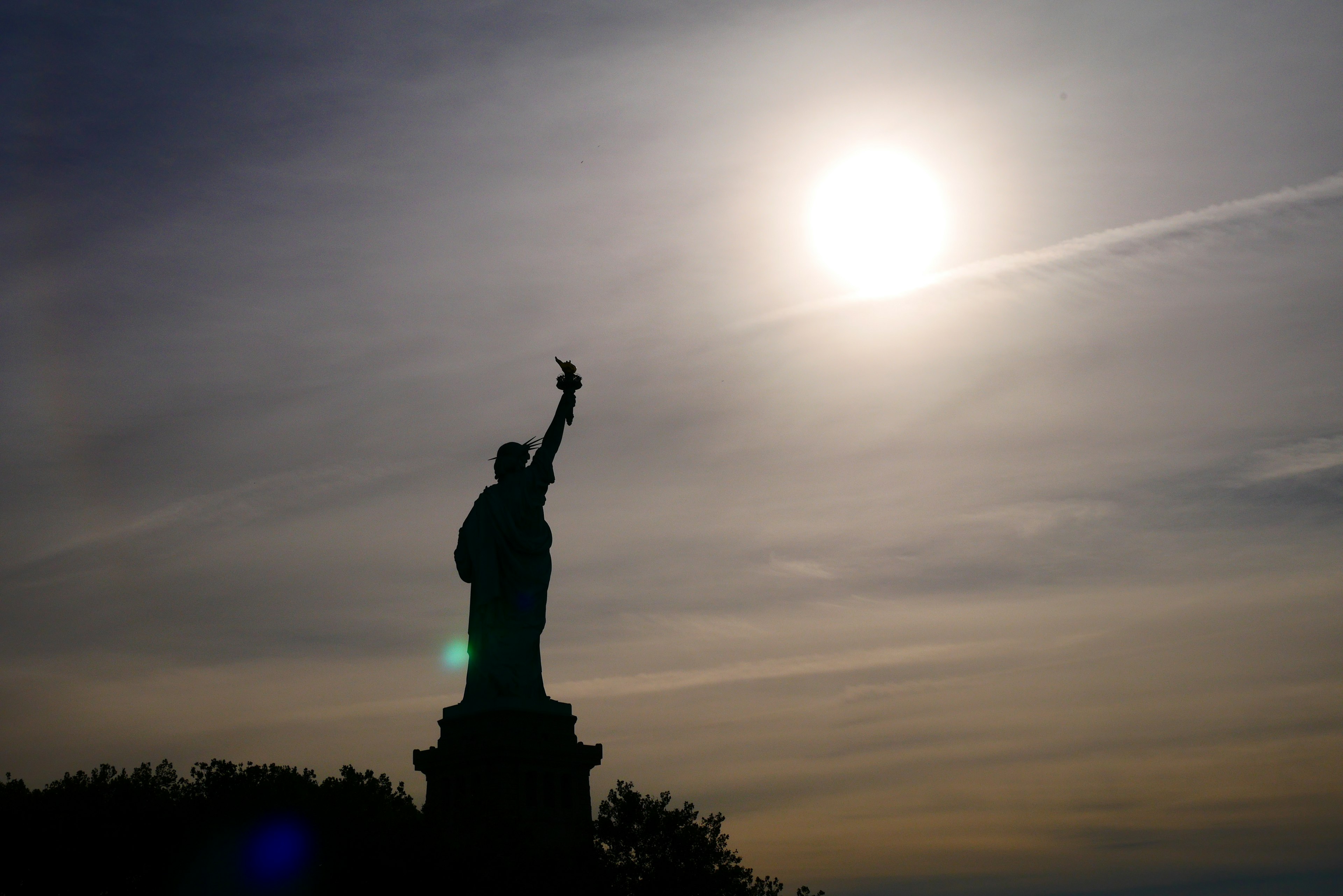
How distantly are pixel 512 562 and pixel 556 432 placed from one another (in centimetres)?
315

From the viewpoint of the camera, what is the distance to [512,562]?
3170 centimetres

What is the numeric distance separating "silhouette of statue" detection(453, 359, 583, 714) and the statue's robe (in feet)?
0.05

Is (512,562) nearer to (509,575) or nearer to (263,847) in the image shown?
(509,575)

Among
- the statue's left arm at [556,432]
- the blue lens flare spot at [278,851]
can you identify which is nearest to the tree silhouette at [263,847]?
the blue lens flare spot at [278,851]

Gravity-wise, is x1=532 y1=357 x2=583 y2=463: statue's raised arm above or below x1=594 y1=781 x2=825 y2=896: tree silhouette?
above

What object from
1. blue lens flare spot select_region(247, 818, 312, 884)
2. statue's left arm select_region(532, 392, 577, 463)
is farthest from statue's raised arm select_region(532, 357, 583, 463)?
blue lens flare spot select_region(247, 818, 312, 884)

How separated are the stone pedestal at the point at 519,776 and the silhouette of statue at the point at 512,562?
94cm

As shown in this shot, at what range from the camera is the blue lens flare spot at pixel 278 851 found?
2689 cm

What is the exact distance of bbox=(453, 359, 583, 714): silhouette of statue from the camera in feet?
102

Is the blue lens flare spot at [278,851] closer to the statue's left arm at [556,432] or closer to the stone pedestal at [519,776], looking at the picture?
the stone pedestal at [519,776]

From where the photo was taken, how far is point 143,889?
95.1 feet

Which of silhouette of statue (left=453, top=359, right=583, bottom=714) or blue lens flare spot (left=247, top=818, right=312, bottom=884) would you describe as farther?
silhouette of statue (left=453, top=359, right=583, bottom=714)

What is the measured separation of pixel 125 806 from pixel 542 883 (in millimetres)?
10078

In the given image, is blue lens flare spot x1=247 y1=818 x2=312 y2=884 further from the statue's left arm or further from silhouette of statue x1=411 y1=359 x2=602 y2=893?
the statue's left arm
